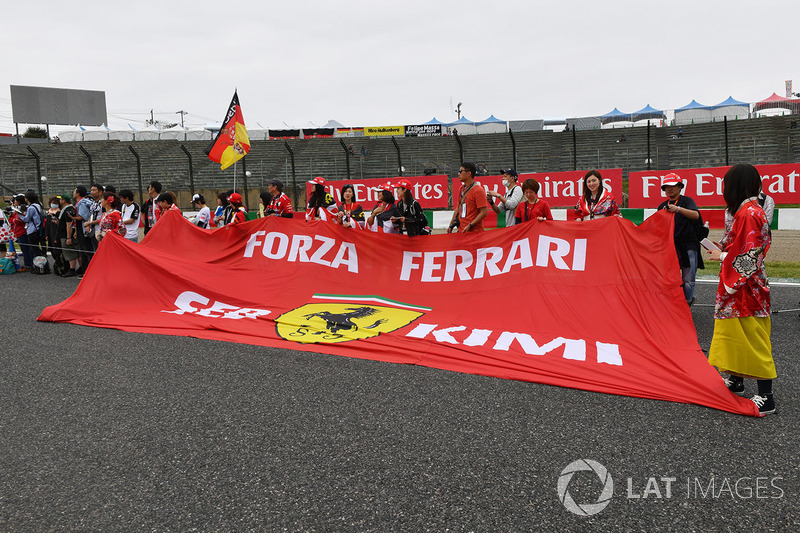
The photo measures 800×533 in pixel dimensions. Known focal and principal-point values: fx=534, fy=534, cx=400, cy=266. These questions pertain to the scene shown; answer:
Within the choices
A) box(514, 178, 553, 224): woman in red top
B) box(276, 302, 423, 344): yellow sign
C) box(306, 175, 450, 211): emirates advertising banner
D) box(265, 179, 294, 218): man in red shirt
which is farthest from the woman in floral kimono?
box(306, 175, 450, 211): emirates advertising banner

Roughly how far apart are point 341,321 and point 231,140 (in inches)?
294

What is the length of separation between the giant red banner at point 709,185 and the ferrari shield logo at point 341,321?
807 centimetres

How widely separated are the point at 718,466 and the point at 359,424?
2.08m

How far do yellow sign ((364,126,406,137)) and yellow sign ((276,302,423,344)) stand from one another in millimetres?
48947

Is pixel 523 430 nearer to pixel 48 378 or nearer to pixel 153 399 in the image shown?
pixel 153 399

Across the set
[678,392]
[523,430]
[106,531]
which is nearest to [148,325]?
[106,531]

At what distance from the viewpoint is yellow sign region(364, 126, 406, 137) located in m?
53.9

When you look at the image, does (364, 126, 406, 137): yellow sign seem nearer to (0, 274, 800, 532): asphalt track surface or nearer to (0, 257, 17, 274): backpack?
(0, 257, 17, 274): backpack

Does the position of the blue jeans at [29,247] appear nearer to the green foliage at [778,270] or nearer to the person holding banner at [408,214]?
the person holding banner at [408,214]

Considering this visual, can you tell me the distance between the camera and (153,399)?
13.2 ft


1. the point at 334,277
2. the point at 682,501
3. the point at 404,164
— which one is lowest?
the point at 682,501

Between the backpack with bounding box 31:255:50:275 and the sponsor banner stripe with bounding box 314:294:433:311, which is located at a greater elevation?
the backpack with bounding box 31:255:50:275

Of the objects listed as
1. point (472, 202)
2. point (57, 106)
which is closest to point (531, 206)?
point (472, 202)

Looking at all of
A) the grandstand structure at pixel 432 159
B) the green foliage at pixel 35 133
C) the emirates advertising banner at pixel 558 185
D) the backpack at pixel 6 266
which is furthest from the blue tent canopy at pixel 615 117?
the green foliage at pixel 35 133
